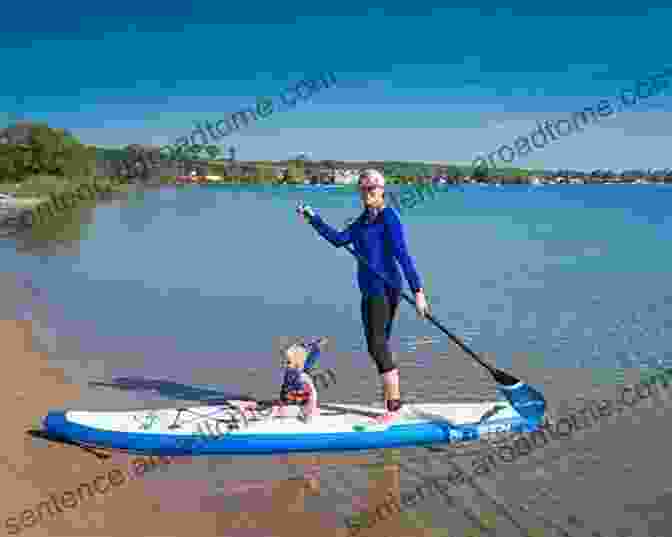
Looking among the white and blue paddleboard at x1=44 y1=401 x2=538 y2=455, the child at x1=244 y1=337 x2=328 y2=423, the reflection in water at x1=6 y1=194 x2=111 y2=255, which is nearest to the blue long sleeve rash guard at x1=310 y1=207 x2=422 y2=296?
the child at x1=244 y1=337 x2=328 y2=423

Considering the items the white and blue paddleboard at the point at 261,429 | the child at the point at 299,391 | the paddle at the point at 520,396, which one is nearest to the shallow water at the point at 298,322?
the white and blue paddleboard at the point at 261,429

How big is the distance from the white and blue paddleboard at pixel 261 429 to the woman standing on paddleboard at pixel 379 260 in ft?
0.95

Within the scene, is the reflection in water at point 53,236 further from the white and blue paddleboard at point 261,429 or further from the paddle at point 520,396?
the paddle at point 520,396

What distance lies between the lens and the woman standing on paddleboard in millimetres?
6926

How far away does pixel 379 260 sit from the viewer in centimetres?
705

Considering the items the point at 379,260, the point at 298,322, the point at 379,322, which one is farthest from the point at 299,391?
the point at 298,322

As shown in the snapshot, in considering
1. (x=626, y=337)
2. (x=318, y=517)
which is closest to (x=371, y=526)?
(x=318, y=517)

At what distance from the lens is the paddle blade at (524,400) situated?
296 inches

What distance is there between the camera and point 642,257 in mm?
23172

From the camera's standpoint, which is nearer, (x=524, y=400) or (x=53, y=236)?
(x=524, y=400)

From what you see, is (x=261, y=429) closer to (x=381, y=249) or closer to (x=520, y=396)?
(x=381, y=249)

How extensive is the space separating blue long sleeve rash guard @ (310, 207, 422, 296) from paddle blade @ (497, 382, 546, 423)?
61.6 inches

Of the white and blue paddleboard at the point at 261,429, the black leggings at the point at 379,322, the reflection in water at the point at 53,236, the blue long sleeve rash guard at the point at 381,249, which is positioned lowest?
the white and blue paddleboard at the point at 261,429

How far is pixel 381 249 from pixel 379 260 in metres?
0.11
